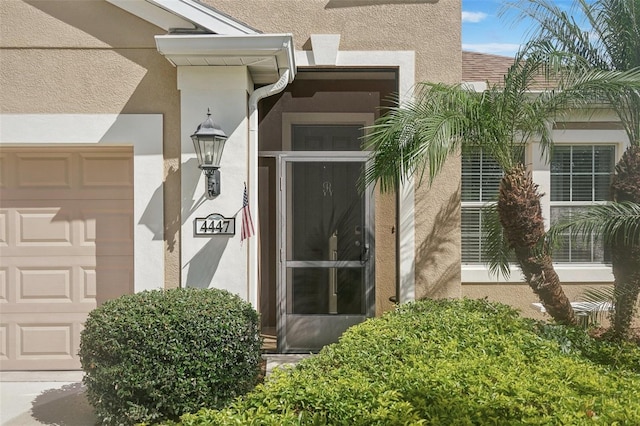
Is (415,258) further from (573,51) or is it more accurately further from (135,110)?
(135,110)

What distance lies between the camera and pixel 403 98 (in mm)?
7836

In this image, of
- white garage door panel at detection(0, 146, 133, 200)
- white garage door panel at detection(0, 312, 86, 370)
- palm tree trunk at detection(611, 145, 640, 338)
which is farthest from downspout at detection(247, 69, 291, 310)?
palm tree trunk at detection(611, 145, 640, 338)

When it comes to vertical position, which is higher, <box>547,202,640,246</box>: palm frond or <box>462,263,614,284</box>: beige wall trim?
<box>547,202,640,246</box>: palm frond

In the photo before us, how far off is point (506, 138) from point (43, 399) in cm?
600

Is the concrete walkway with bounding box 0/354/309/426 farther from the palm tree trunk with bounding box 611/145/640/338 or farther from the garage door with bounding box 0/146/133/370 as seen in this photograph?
the palm tree trunk with bounding box 611/145/640/338

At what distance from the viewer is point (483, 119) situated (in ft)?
22.5

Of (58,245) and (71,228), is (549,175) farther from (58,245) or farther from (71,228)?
(58,245)

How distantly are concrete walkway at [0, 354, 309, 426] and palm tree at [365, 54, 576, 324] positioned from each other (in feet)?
9.22

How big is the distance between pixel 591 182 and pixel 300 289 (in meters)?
5.47

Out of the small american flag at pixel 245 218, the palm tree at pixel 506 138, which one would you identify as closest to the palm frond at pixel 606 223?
the palm tree at pixel 506 138

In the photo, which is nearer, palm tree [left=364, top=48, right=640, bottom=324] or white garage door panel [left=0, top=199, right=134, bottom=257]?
palm tree [left=364, top=48, right=640, bottom=324]

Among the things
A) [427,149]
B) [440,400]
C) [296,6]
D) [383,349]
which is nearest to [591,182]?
[427,149]

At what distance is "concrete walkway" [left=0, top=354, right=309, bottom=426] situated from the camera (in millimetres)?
5832

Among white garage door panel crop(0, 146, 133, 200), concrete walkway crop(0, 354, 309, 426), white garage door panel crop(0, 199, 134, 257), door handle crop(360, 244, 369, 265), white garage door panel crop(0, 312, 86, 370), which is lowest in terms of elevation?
concrete walkway crop(0, 354, 309, 426)
